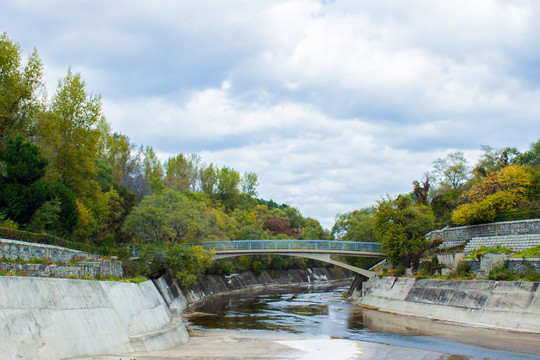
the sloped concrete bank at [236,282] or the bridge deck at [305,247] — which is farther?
the bridge deck at [305,247]

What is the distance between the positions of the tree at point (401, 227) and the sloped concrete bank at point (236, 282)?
24.3 meters

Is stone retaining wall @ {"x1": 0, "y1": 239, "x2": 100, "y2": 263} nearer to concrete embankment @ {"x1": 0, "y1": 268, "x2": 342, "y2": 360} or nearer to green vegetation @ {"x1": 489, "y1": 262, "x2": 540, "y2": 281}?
concrete embankment @ {"x1": 0, "y1": 268, "x2": 342, "y2": 360}

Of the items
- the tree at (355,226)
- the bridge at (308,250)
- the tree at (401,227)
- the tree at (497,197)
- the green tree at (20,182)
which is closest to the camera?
the green tree at (20,182)

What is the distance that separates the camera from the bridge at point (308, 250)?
178ft

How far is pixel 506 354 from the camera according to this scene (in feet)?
70.0

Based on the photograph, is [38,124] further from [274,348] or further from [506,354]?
[506,354]

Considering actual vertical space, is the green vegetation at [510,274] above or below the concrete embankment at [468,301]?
above

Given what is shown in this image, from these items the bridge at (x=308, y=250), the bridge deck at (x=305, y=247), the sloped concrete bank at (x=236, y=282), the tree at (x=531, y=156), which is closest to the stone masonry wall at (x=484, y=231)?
the bridge deck at (x=305, y=247)

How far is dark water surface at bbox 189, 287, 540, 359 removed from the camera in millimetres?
23219

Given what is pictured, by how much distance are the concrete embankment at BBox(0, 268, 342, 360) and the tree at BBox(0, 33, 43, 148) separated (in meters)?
19.4

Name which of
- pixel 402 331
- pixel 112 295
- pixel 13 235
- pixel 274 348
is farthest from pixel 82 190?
pixel 402 331

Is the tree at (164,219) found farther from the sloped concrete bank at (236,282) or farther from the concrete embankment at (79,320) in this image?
the concrete embankment at (79,320)

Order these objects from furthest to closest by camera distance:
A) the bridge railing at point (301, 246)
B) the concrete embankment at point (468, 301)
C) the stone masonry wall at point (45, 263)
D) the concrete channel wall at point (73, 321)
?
the bridge railing at point (301, 246)
the concrete embankment at point (468, 301)
the stone masonry wall at point (45, 263)
the concrete channel wall at point (73, 321)

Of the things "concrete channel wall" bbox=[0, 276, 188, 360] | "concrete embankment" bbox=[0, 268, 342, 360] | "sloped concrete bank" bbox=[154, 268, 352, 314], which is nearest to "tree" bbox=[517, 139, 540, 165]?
"sloped concrete bank" bbox=[154, 268, 352, 314]
